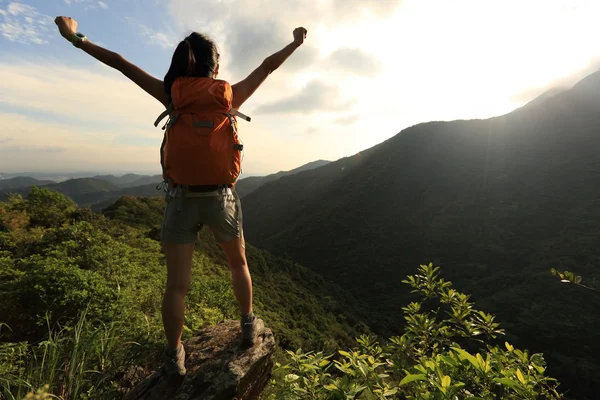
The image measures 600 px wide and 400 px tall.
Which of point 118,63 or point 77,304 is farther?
point 77,304

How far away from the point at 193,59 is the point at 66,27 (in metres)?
1.06

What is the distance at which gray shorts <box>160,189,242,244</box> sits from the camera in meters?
2.23

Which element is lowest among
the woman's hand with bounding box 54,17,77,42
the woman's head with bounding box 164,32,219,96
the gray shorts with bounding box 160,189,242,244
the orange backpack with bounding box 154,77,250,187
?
the gray shorts with bounding box 160,189,242,244

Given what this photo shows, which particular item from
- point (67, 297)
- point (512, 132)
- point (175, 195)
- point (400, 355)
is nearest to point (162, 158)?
point (175, 195)

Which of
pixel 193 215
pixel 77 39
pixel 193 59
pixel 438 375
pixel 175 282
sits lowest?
pixel 438 375

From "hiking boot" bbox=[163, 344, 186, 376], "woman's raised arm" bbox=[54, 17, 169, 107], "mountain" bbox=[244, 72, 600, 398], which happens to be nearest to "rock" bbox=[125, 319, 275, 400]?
"hiking boot" bbox=[163, 344, 186, 376]

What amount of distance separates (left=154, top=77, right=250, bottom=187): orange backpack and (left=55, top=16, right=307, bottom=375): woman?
0.04 m

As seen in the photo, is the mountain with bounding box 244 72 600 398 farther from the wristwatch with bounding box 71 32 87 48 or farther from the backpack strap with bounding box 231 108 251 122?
the wristwatch with bounding box 71 32 87 48

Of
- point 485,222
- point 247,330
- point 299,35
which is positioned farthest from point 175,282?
point 485,222

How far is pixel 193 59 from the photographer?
228 centimetres

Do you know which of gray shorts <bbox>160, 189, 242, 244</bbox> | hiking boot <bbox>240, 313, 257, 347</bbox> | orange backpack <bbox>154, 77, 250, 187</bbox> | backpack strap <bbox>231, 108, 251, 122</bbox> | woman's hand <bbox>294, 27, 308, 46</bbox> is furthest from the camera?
hiking boot <bbox>240, 313, 257, 347</bbox>

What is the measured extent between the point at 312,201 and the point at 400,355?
85.7 m

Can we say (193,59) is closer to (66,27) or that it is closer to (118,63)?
(118,63)

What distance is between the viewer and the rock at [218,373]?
2377mm
